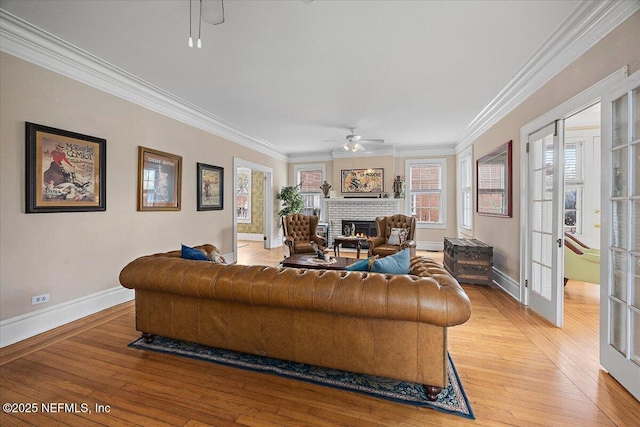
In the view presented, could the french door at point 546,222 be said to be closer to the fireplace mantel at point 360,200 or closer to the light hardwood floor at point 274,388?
the light hardwood floor at point 274,388

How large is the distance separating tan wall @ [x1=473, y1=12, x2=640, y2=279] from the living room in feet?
0.04

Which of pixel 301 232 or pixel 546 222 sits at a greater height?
pixel 546 222

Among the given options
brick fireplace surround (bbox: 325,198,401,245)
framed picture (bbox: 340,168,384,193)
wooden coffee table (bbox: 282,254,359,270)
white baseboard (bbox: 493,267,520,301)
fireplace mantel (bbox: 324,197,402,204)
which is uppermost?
framed picture (bbox: 340,168,384,193)

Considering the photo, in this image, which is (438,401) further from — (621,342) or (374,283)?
(621,342)

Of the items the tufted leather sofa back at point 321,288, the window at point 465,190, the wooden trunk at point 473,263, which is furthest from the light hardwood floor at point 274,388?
the window at point 465,190

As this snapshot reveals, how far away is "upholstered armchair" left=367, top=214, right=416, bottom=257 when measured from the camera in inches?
196

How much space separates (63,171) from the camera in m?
2.83

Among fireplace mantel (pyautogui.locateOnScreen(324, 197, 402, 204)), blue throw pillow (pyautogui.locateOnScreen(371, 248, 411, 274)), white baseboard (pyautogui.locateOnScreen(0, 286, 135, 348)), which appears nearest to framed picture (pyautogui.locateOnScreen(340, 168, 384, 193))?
fireplace mantel (pyautogui.locateOnScreen(324, 197, 402, 204))

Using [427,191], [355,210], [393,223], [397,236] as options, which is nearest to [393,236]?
[397,236]

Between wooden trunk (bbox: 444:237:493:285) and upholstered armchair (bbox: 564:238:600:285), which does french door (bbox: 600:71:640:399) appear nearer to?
upholstered armchair (bbox: 564:238:600:285)

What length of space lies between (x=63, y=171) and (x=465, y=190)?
7140 mm

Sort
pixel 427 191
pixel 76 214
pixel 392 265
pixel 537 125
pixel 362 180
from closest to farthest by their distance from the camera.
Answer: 1. pixel 392 265
2. pixel 76 214
3. pixel 537 125
4. pixel 427 191
5. pixel 362 180

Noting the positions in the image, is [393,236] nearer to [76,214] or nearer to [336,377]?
[336,377]

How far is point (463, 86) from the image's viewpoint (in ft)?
12.0
